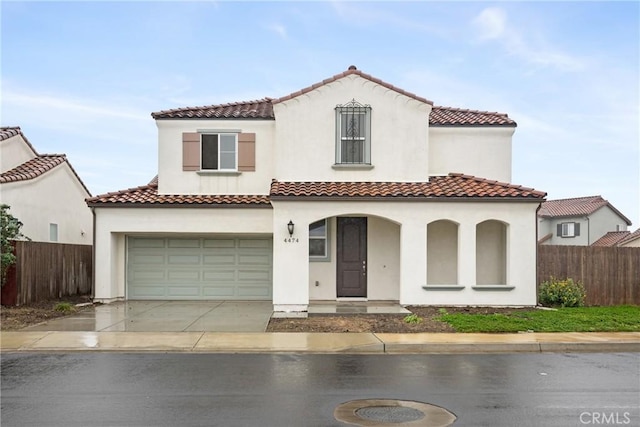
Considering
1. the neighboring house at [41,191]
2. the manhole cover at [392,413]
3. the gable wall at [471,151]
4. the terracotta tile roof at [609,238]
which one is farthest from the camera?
the terracotta tile roof at [609,238]

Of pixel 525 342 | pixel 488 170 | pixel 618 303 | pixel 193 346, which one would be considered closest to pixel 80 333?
pixel 193 346

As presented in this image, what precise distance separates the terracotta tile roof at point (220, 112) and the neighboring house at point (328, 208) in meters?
0.07

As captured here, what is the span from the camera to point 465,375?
916 cm

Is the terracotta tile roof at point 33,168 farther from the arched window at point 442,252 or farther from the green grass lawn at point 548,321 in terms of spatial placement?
the green grass lawn at point 548,321

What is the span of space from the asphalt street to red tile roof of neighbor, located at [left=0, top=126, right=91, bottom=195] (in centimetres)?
1249

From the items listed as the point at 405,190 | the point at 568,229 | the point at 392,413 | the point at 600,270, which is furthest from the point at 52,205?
the point at 568,229

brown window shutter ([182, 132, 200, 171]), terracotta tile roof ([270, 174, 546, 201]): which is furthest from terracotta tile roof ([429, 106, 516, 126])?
brown window shutter ([182, 132, 200, 171])

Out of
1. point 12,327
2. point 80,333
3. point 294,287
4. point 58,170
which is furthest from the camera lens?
point 58,170

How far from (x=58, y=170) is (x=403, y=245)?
16152 millimetres

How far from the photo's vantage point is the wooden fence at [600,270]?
1914 cm

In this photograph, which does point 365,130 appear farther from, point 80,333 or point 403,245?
point 80,333

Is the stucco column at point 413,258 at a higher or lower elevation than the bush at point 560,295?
higher

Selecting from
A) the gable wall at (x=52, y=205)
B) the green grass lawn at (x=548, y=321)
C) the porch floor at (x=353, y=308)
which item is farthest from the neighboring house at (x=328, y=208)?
the gable wall at (x=52, y=205)

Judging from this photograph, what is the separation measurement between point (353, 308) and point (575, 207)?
3830 centimetres
